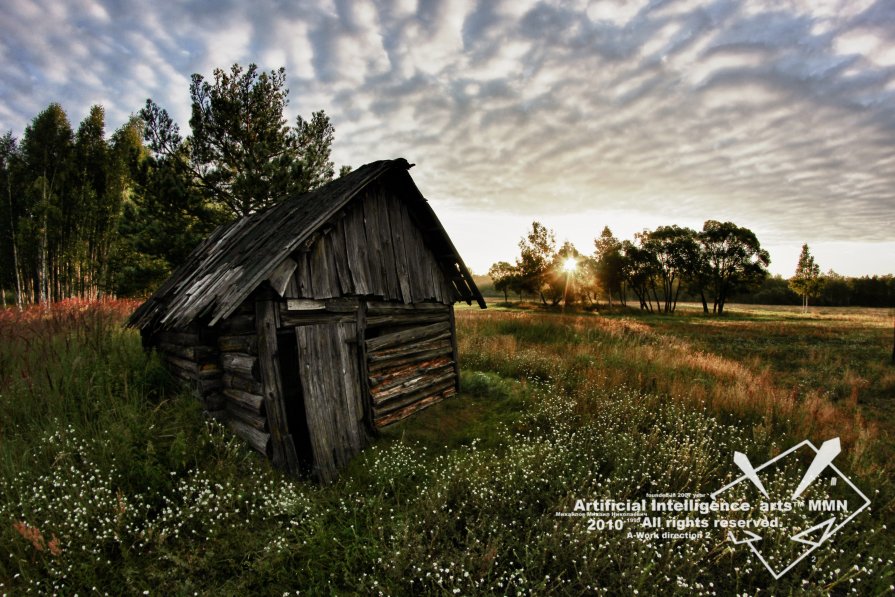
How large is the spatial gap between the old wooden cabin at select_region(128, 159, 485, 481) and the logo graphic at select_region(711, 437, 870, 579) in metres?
5.62

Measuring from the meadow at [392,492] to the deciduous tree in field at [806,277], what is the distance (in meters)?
65.6

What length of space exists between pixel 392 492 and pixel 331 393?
6.36ft

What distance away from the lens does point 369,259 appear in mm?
7020

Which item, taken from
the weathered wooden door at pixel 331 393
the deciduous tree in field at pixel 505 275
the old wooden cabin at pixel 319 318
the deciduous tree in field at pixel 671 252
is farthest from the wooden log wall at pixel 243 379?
the deciduous tree in field at pixel 671 252

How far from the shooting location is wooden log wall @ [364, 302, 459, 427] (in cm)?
705

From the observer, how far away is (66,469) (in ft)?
14.5

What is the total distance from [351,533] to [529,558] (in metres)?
2.17

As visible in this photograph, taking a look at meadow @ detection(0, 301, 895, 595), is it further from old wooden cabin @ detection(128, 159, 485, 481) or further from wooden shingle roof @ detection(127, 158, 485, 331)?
wooden shingle roof @ detection(127, 158, 485, 331)

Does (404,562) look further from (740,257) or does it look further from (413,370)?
(740,257)

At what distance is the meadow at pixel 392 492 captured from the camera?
11.7ft

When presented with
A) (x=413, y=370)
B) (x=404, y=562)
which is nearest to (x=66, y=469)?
(x=404, y=562)

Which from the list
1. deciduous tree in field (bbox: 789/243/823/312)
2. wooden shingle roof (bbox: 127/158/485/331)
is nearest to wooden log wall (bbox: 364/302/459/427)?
wooden shingle roof (bbox: 127/158/485/331)

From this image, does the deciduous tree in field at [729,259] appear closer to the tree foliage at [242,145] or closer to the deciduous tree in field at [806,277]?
the deciduous tree in field at [806,277]

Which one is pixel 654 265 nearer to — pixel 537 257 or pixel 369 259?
pixel 537 257
